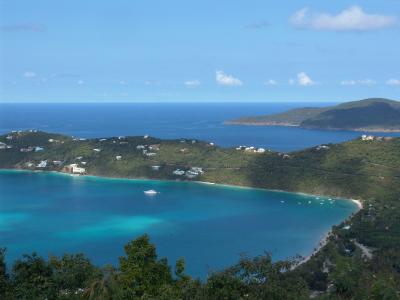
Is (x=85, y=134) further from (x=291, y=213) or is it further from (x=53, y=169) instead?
(x=291, y=213)

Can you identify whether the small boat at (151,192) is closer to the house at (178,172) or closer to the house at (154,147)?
the house at (178,172)

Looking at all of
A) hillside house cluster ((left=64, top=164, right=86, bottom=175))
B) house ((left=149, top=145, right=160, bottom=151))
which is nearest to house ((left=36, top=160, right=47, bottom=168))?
hillside house cluster ((left=64, top=164, right=86, bottom=175))

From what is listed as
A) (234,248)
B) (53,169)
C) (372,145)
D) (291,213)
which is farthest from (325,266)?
(53,169)

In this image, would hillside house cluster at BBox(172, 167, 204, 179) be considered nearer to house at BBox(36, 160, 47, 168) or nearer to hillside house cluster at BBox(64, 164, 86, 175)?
hillside house cluster at BBox(64, 164, 86, 175)

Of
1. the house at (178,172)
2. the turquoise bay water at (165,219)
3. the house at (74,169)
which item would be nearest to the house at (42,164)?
the house at (74,169)

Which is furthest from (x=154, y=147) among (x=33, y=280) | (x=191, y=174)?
(x=33, y=280)
